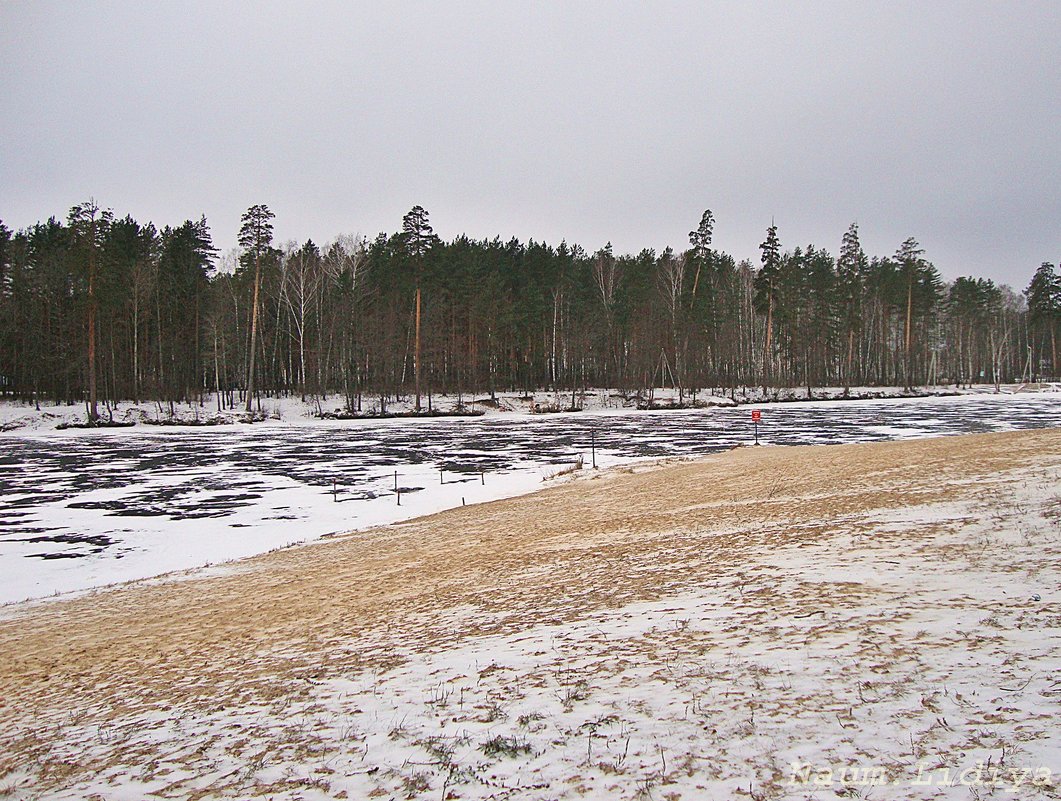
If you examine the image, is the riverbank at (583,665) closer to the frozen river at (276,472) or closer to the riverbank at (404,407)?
the frozen river at (276,472)

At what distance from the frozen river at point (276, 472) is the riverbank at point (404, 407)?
4185 mm

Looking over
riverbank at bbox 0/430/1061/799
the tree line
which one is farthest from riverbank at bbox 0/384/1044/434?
riverbank at bbox 0/430/1061/799

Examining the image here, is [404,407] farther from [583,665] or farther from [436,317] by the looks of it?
[583,665]

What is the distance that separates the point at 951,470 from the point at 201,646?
16.5 meters

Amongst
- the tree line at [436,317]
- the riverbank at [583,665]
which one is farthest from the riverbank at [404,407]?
the riverbank at [583,665]

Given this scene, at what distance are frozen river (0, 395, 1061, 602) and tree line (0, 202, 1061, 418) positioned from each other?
Answer: 44.9ft

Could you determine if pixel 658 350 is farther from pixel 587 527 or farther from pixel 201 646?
pixel 201 646

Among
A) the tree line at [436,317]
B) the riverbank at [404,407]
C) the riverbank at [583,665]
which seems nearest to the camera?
the riverbank at [583,665]

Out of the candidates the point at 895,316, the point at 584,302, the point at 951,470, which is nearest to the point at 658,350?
the point at 584,302

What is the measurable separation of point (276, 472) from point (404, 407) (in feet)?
117

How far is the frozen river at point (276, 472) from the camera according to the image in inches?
625

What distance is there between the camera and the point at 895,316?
10075 cm

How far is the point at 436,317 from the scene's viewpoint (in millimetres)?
66562

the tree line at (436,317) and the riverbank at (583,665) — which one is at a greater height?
the tree line at (436,317)
